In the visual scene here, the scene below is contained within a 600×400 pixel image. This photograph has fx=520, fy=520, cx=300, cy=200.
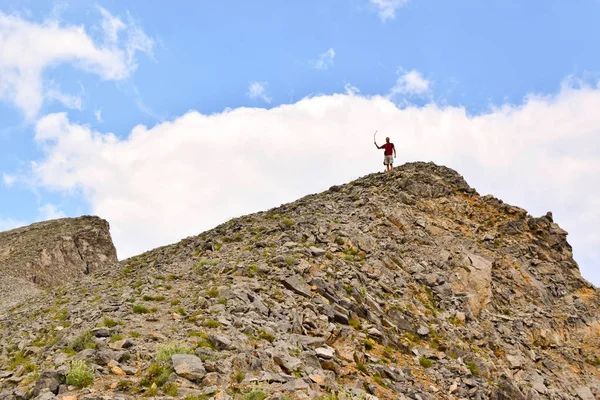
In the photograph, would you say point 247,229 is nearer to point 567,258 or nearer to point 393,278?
point 393,278

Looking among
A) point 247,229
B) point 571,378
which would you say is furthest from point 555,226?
point 247,229

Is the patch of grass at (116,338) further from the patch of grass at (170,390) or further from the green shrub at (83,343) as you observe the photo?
the patch of grass at (170,390)

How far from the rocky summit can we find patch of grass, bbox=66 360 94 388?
0.04m

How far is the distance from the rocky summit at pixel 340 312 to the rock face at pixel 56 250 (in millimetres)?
26845

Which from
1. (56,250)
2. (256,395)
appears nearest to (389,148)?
(256,395)

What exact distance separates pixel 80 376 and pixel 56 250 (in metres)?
48.4

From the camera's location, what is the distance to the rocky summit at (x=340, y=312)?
1292cm

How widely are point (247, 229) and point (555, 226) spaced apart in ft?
64.3

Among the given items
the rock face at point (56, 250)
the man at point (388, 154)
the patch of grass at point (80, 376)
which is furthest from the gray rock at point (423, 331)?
the rock face at point (56, 250)

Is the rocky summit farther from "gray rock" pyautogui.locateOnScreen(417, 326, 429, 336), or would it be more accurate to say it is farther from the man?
the man

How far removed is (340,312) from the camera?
61.4 feet

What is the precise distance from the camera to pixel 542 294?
26984 millimetres

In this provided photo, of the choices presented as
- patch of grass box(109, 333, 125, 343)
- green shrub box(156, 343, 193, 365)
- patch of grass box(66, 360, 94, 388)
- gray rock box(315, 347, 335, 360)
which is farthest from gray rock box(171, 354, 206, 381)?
gray rock box(315, 347, 335, 360)

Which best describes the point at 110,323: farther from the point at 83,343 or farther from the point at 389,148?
the point at 389,148
